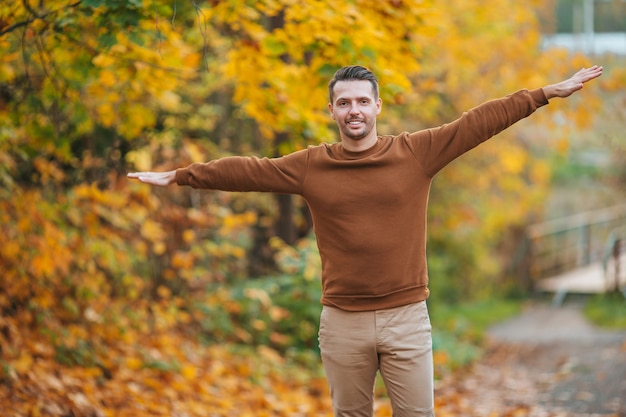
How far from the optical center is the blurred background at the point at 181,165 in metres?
5.41

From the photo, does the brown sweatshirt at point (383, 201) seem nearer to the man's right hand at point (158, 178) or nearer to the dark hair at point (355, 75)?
the dark hair at point (355, 75)

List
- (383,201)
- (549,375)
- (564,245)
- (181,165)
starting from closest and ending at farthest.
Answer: (383,201) < (181,165) < (549,375) < (564,245)

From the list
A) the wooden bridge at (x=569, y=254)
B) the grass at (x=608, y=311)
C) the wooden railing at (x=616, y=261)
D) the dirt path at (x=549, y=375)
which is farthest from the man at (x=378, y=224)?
the wooden bridge at (x=569, y=254)

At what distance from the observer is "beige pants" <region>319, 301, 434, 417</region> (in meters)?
3.50

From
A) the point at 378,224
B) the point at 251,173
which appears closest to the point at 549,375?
the point at 378,224

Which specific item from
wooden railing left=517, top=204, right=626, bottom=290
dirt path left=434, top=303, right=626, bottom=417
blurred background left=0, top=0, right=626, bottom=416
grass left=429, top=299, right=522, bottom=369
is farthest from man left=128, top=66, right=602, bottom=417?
wooden railing left=517, top=204, right=626, bottom=290

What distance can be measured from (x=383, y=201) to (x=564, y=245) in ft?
59.0

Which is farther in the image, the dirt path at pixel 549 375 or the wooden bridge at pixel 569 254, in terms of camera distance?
the wooden bridge at pixel 569 254

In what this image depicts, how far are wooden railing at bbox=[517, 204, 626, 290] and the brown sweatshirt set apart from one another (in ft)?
52.5

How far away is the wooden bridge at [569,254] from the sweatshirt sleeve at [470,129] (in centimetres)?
1420

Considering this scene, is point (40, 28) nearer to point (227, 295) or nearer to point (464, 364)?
point (227, 295)

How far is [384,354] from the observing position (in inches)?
140

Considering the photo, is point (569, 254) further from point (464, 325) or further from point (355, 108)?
point (355, 108)

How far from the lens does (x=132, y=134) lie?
710 centimetres
